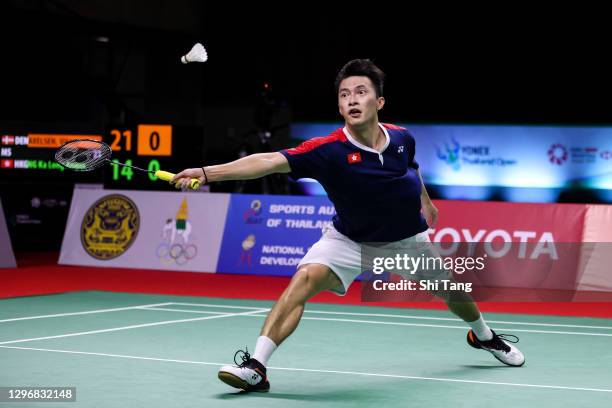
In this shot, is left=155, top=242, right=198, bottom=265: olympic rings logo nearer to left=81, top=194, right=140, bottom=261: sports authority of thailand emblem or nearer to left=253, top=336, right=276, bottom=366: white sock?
left=81, top=194, right=140, bottom=261: sports authority of thailand emblem

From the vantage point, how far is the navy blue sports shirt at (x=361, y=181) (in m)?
5.88

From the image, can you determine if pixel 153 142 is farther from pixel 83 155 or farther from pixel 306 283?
pixel 306 283

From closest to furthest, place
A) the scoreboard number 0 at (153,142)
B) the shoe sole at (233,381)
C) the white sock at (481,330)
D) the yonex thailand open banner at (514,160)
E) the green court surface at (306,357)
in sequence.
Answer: the shoe sole at (233,381) → the green court surface at (306,357) → the white sock at (481,330) → the scoreboard number 0 at (153,142) → the yonex thailand open banner at (514,160)

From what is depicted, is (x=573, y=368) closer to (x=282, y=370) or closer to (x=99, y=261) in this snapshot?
(x=282, y=370)

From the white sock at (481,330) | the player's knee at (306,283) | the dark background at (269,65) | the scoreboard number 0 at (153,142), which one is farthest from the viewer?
the dark background at (269,65)

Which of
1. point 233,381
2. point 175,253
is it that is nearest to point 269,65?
point 175,253

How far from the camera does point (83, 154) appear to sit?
646 cm

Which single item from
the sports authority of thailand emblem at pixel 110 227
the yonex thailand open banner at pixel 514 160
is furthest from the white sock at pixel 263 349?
the yonex thailand open banner at pixel 514 160

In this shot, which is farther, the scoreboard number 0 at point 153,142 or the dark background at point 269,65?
the dark background at point 269,65

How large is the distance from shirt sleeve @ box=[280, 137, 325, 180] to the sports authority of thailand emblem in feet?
26.4

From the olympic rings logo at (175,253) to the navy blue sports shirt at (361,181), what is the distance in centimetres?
742

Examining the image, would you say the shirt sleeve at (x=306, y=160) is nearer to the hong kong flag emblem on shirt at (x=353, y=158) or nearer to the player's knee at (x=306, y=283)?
the hong kong flag emblem on shirt at (x=353, y=158)

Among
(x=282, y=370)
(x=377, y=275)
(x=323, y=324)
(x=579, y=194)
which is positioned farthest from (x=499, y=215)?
(x=579, y=194)

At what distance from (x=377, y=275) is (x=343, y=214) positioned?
261 inches
